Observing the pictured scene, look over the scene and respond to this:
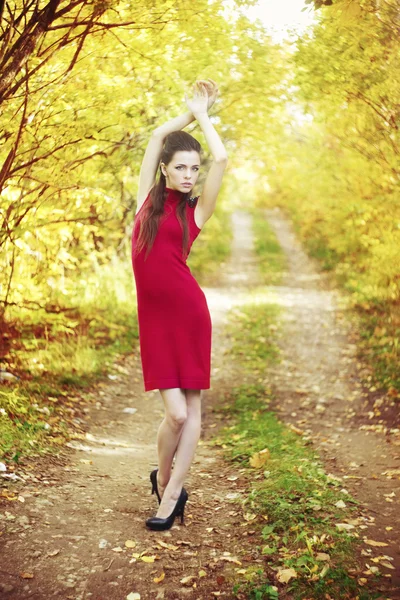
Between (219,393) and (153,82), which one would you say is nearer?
(153,82)

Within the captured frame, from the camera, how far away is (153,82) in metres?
5.63

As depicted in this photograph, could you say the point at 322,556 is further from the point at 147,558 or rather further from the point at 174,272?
the point at 174,272

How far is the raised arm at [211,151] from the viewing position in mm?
3082

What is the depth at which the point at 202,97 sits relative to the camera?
10.7 ft

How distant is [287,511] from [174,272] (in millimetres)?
1607

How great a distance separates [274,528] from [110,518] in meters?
0.96

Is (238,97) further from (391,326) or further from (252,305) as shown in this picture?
(252,305)

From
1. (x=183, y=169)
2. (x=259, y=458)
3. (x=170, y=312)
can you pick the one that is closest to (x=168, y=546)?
(x=170, y=312)

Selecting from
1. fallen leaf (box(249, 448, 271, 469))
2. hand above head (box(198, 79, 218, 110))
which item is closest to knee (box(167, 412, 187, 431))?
fallen leaf (box(249, 448, 271, 469))

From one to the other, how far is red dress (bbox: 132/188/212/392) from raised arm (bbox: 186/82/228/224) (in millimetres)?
94

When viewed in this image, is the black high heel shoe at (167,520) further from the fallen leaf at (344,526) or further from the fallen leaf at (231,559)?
the fallen leaf at (344,526)

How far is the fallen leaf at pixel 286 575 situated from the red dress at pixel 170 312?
973mm

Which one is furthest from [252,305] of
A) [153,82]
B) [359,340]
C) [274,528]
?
[274,528]

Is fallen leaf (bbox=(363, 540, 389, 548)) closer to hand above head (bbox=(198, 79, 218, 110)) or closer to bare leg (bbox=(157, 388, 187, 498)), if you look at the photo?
bare leg (bbox=(157, 388, 187, 498))
